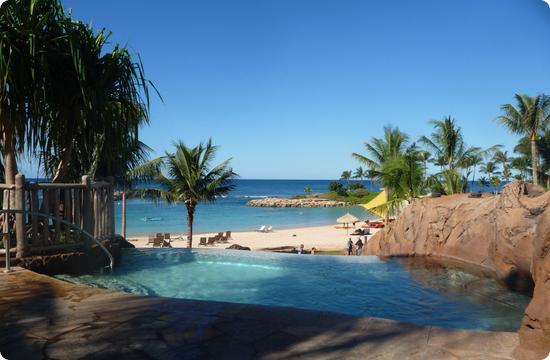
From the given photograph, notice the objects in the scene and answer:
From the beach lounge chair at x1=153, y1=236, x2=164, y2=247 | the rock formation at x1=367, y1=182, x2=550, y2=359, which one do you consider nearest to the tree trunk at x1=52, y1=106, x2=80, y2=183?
the rock formation at x1=367, y1=182, x2=550, y2=359

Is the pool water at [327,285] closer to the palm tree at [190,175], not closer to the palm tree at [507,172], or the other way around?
the palm tree at [190,175]

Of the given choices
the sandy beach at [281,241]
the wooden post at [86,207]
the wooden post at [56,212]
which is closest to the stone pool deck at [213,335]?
the wooden post at [56,212]

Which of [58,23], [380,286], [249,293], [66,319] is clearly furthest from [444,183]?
[66,319]

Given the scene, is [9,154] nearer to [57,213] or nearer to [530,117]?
[57,213]

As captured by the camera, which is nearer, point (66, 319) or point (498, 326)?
point (66, 319)

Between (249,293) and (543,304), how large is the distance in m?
4.46

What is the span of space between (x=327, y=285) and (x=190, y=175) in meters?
12.9

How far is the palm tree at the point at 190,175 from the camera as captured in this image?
63.4 feet

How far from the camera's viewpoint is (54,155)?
8.65 metres

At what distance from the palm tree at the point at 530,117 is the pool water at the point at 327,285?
25991 millimetres

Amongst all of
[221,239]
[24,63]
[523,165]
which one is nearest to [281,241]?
[221,239]

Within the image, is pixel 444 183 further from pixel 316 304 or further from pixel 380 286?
pixel 316 304

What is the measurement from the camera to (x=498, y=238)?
25.8ft

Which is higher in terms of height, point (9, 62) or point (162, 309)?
point (9, 62)
